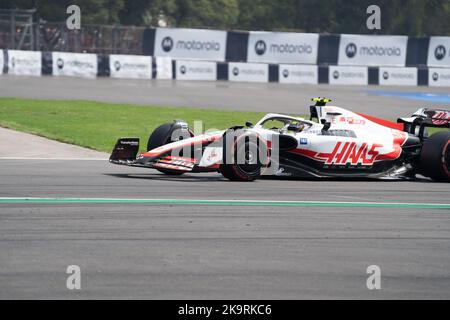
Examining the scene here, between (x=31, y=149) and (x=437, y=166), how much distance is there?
6.88 metres

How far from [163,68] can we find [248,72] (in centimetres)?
397

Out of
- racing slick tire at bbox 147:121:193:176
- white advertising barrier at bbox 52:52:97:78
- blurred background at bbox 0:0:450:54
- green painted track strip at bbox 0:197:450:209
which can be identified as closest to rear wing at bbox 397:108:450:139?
green painted track strip at bbox 0:197:450:209

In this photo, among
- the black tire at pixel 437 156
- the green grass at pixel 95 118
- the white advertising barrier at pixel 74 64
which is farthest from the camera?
the white advertising barrier at pixel 74 64

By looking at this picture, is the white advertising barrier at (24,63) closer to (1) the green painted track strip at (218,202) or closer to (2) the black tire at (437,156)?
(2) the black tire at (437,156)

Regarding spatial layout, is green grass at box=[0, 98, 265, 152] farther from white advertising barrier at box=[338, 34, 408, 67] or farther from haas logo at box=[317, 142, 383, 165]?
white advertising barrier at box=[338, 34, 408, 67]

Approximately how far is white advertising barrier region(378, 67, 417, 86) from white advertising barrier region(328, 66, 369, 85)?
0.73 meters

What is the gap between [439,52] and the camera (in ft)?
141

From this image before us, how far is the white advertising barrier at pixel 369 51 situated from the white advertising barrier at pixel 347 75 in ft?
Answer: 4.41

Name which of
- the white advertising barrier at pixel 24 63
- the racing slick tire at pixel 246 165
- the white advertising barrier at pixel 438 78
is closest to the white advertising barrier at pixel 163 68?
the white advertising barrier at pixel 24 63

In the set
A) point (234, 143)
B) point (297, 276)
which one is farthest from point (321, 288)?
point (234, 143)

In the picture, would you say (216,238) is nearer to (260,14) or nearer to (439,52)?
(439,52)

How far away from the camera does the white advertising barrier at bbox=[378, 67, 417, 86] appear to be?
41.3 m

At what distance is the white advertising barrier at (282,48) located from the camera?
42281 millimetres

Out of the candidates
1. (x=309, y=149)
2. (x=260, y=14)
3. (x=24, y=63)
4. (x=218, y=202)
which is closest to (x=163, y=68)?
(x=24, y=63)
